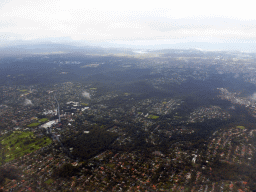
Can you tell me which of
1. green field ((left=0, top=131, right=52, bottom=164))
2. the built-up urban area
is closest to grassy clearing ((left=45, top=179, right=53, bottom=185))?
the built-up urban area

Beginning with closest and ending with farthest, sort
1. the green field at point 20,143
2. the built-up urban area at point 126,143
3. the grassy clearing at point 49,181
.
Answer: the grassy clearing at point 49,181 < the built-up urban area at point 126,143 < the green field at point 20,143

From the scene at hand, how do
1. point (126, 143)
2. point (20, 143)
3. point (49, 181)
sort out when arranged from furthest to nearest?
point (126, 143) < point (20, 143) < point (49, 181)

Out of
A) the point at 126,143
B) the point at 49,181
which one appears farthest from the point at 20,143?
the point at 126,143

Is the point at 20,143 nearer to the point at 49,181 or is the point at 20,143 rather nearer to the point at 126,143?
the point at 49,181

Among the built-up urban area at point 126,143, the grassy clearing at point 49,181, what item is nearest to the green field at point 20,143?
the built-up urban area at point 126,143

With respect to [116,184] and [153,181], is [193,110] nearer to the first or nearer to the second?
[153,181]

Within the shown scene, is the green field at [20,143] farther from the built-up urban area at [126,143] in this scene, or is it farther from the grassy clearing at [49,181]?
the grassy clearing at [49,181]

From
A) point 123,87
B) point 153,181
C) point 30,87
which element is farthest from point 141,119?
point 30,87

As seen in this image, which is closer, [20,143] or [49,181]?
[49,181]
